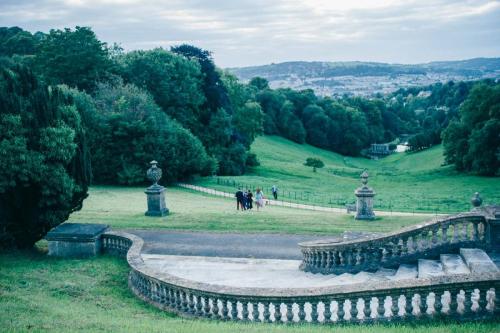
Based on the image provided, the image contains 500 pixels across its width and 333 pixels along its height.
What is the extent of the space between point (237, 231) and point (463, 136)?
54323 millimetres

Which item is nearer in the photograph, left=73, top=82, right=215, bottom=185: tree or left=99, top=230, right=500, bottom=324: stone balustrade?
left=99, top=230, right=500, bottom=324: stone balustrade

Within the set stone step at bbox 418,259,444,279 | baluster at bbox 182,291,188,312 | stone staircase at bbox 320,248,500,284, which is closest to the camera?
baluster at bbox 182,291,188,312

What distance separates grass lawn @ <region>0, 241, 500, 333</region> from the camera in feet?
29.9

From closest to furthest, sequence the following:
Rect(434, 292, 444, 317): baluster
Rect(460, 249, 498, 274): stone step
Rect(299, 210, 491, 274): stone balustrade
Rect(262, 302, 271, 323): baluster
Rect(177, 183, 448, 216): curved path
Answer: Rect(434, 292, 444, 317): baluster → Rect(262, 302, 271, 323): baluster → Rect(460, 249, 498, 274): stone step → Rect(299, 210, 491, 274): stone balustrade → Rect(177, 183, 448, 216): curved path

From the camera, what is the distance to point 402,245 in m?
14.5

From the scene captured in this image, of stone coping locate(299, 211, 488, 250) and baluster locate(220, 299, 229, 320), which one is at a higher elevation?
stone coping locate(299, 211, 488, 250)

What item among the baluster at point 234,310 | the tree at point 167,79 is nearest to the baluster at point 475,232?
the baluster at point 234,310

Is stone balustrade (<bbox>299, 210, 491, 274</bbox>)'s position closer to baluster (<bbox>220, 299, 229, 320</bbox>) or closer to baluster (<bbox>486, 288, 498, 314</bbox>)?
baluster (<bbox>486, 288, 498, 314</bbox>)

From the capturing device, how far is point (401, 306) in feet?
33.1

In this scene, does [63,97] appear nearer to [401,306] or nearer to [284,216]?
[284,216]

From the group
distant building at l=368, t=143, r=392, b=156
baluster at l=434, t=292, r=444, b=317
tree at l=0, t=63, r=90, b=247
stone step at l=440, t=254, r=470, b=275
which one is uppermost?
tree at l=0, t=63, r=90, b=247

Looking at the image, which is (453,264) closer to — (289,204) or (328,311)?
(328,311)

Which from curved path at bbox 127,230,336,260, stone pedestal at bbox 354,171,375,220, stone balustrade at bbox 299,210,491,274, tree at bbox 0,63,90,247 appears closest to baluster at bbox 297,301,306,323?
stone balustrade at bbox 299,210,491,274

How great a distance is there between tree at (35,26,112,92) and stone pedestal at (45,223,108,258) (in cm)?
4247
